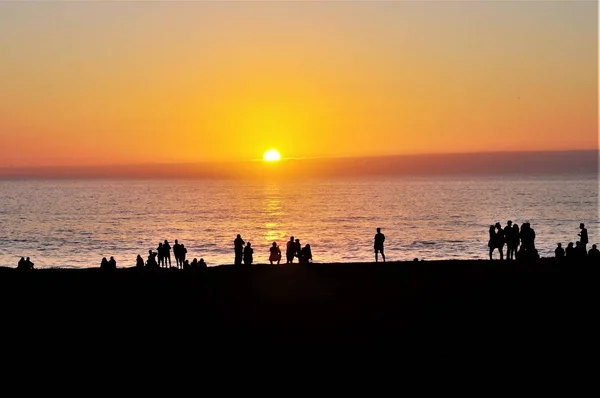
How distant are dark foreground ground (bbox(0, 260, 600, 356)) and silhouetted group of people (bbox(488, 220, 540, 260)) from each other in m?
0.62

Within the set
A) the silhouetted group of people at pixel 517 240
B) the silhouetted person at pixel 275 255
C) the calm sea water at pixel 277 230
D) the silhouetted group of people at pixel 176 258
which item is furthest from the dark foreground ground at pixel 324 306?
the calm sea water at pixel 277 230

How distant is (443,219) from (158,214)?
5026 centimetres

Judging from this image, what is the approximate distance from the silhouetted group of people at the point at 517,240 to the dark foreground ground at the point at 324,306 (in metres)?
0.62

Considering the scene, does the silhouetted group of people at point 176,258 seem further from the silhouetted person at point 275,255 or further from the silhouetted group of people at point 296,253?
the silhouetted group of people at point 296,253

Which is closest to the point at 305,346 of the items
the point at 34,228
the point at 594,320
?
the point at 594,320

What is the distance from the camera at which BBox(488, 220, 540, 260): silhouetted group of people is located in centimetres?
2730

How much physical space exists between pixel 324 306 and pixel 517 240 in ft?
37.4

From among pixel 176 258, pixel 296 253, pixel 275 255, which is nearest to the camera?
pixel 275 255

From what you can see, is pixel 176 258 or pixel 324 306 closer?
pixel 324 306

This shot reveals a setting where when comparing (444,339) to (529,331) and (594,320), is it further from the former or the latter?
(594,320)

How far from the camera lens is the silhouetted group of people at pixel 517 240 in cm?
2730

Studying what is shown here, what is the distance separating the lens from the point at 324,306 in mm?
20766

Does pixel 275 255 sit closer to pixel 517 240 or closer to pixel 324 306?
pixel 517 240

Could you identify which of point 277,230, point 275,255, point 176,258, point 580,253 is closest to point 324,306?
point 275,255
